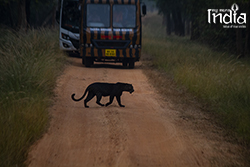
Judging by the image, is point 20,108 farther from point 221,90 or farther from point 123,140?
point 221,90

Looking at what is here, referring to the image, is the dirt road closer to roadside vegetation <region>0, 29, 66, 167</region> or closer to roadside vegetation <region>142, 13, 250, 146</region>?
roadside vegetation <region>0, 29, 66, 167</region>

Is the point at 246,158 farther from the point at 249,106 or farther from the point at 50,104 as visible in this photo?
the point at 50,104

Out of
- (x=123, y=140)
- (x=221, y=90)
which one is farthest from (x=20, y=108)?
(x=221, y=90)

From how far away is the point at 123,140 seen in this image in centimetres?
609

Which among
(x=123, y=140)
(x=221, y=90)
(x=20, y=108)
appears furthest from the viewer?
(x=221, y=90)

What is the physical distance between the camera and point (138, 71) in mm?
15055

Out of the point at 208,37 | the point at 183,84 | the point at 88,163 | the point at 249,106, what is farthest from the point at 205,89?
the point at 208,37

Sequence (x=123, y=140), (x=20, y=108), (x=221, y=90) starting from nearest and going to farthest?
(x=123, y=140) < (x=20, y=108) < (x=221, y=90)

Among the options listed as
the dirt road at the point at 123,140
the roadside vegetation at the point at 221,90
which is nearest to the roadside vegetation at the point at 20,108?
the dirt road at the point at 123,140

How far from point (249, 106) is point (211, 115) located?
781mm

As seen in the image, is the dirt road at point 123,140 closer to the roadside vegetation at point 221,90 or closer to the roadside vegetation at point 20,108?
the roadside vegetation at point 20,108

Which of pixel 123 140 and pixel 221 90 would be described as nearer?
pixel 123 140

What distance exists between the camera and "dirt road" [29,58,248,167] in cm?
530

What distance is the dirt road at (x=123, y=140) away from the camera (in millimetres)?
5305
